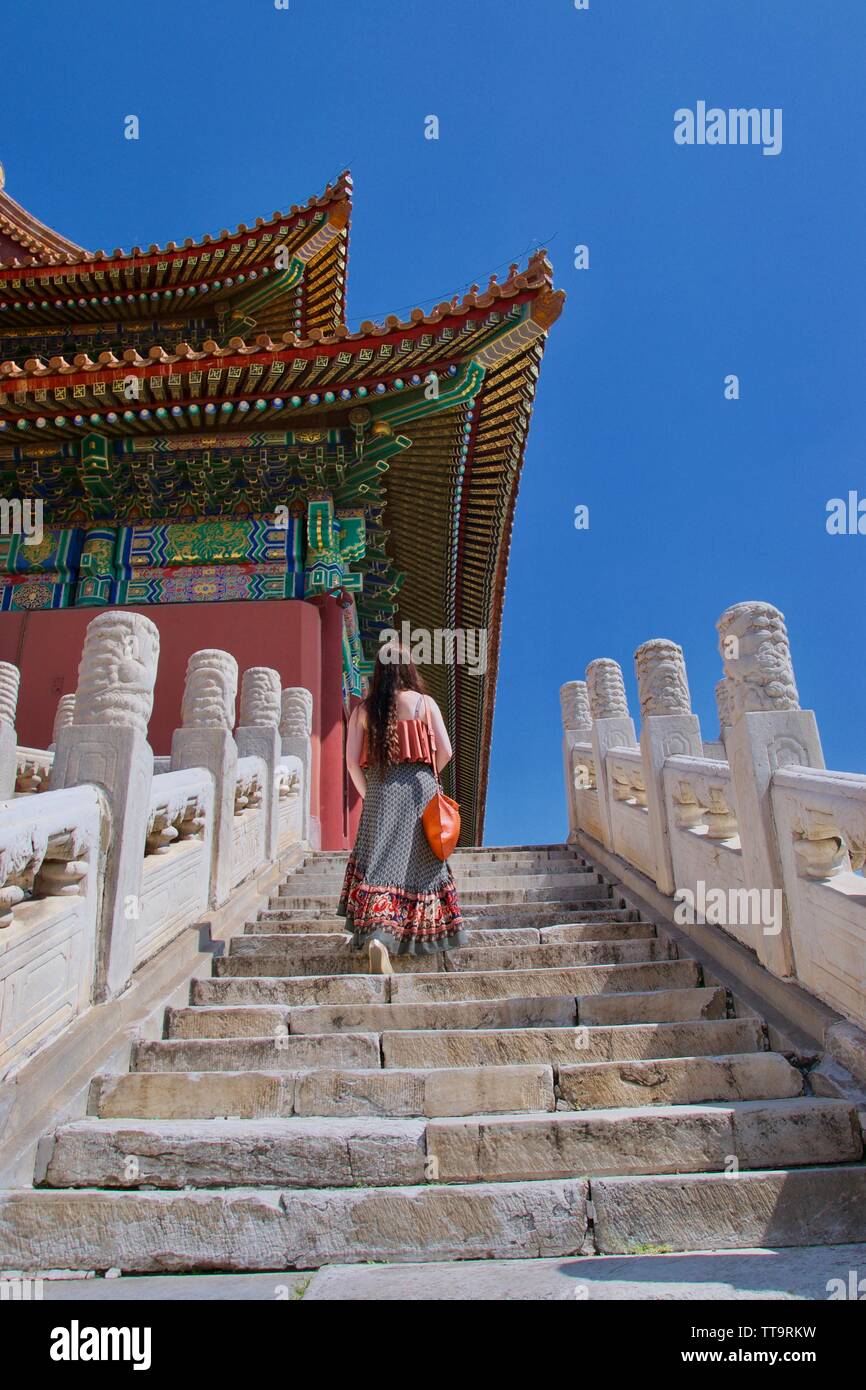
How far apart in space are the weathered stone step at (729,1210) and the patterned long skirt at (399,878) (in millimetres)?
1781

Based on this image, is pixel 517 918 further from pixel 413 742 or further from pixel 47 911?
pixel 47 911

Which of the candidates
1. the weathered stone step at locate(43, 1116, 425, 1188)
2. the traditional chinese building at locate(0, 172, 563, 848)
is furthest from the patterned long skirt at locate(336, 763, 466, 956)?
the traditional chinese building at locate(0, 172, 563, 848)

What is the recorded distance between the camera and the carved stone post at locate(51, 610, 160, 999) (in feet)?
10.6

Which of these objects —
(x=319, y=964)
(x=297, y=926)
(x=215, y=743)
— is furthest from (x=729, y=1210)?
(x=215, y=743)

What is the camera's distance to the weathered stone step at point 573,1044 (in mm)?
3020

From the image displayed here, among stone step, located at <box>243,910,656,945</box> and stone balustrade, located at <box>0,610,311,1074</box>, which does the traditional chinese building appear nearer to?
stone balustrade, located at <box>0,610,311,1074</box>

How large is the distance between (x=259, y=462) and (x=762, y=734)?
22.9ft

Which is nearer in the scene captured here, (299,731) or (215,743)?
(215,743)

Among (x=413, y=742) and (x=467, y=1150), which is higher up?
(x=413, y=742)

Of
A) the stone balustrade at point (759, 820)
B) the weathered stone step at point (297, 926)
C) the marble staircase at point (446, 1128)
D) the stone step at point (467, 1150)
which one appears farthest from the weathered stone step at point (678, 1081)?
the weathered stone step at point (297, 926)

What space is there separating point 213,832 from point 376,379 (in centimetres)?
519
